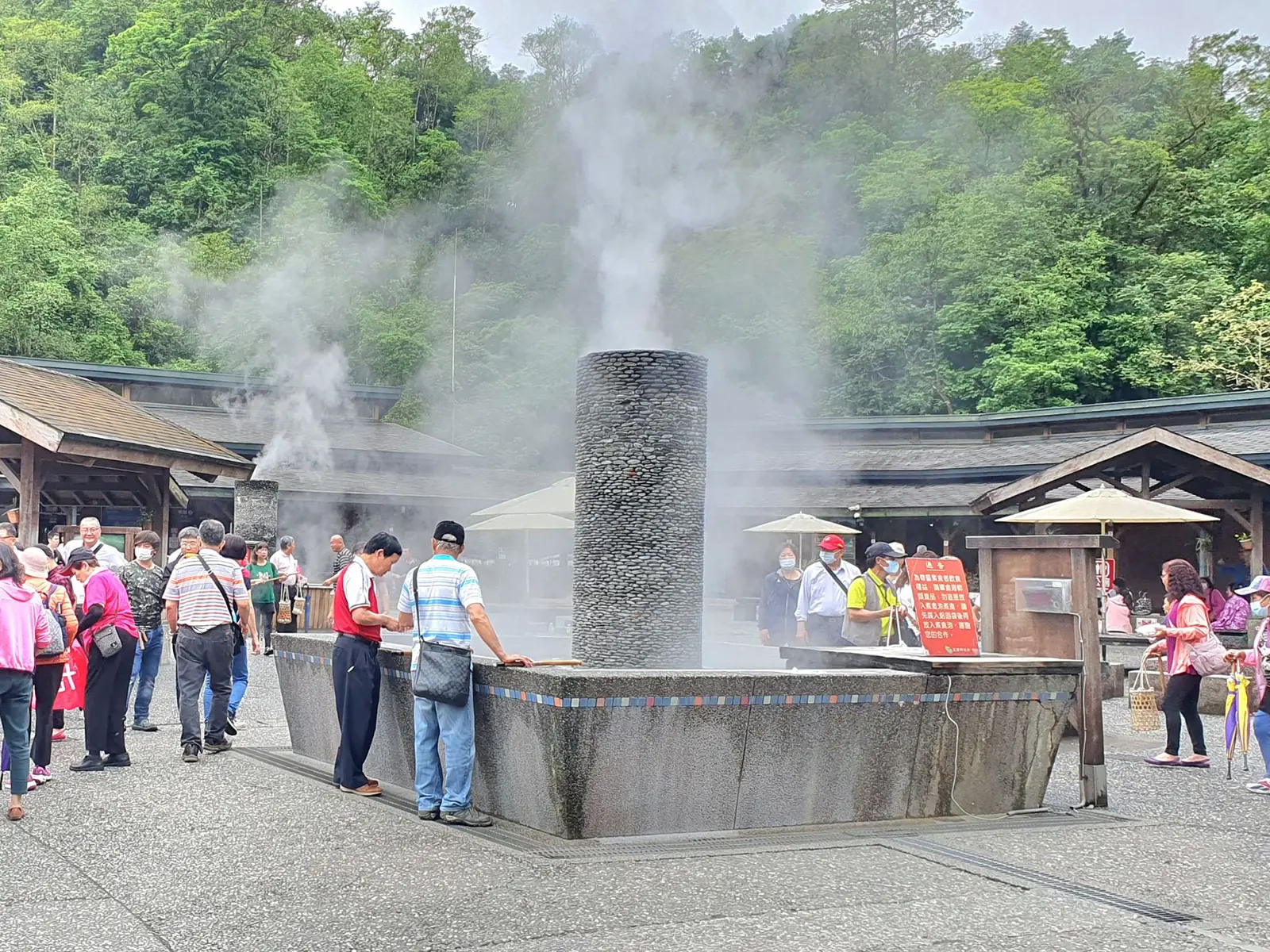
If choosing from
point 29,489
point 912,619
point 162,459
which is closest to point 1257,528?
point 912,619

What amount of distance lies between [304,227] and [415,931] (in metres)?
52.7

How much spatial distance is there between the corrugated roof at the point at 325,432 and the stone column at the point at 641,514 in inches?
960

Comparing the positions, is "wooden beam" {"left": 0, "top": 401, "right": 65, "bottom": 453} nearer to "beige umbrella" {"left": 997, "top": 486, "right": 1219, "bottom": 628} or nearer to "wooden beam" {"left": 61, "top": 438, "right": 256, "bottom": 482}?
"wooden beam" {"left": 61, "top": 438, "right": 256, "bottom": 482}

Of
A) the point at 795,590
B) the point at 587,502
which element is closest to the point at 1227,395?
the point at 795,590

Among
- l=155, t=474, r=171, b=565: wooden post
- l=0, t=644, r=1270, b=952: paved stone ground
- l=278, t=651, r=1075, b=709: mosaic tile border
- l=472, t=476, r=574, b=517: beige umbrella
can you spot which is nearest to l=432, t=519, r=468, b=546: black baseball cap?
l=278, t=651, r=1075, b=709: mosaic tile border

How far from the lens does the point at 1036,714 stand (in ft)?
25.1

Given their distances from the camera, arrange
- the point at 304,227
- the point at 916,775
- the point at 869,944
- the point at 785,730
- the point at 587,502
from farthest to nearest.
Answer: the point at 304,227 < the point at 587,502 < the point at 916,775 < the point at 785,730 < the point at 869,944

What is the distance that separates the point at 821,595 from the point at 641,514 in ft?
9.99

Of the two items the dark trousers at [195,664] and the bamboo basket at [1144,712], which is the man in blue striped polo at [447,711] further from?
the bamboo basket at [1144,712]

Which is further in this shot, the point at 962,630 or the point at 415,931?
the point at 962,630

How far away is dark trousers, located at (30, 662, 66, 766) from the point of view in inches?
317

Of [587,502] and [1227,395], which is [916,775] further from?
[1227,395]

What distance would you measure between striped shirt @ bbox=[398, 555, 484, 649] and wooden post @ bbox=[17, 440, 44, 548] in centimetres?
1129

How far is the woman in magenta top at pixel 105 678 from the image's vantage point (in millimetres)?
8688
